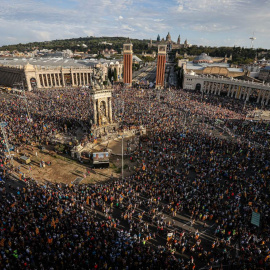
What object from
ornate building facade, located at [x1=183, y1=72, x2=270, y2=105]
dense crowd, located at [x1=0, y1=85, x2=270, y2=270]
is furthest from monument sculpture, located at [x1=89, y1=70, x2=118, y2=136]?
ornate building facade, located at [x1=183, y1=72, x2=270, y2=105]

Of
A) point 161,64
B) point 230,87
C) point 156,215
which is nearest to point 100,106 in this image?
point 156,215

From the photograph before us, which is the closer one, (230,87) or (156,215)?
(156,215)

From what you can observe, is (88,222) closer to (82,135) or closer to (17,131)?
(82,135)

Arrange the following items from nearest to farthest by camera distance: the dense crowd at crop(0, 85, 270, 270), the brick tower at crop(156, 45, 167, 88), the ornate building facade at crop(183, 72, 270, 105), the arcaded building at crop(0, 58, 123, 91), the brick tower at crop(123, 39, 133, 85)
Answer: the dense crowd at crop(0, 85, 270, 270)
the ornate building facade at crop(183, 72, 270, 105)
the arcaded building at crop(0, 58, 123, 91)
the brick tower at crop(156, 45, 167, 88)
the brick tower at crop(123, 39, 133, 85)

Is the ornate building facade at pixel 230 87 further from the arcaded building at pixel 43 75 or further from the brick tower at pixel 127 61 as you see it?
the arcaded building at pixel 43 75

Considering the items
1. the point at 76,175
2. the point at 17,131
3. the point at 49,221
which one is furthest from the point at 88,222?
the point at 17,131

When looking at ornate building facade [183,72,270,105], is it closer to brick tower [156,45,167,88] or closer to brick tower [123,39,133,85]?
brick tower [156,45,167,88]

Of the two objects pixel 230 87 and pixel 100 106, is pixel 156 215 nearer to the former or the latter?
pixel 100 106

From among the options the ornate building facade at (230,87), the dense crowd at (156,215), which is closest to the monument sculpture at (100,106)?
the dense crowd at (156,215)

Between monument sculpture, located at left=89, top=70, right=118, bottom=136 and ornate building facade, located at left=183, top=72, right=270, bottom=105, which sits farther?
ornate building facade, located at left=183, top=72, right=270, bottom=105

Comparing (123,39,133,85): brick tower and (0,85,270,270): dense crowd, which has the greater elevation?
(123,39,133,85): brick tower
